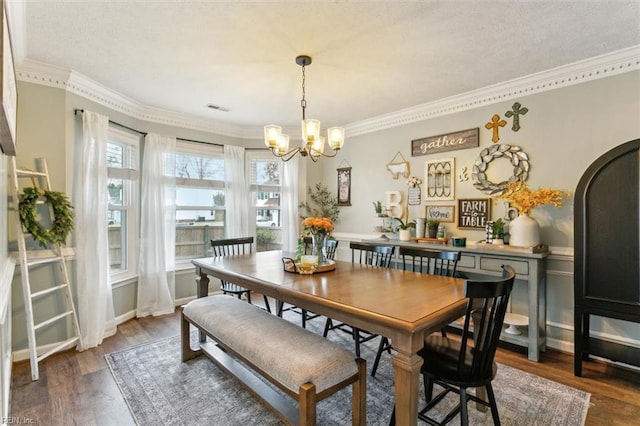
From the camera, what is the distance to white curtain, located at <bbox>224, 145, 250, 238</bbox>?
4832 mm

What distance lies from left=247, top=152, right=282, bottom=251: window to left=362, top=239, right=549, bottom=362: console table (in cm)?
280

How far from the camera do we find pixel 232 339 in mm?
2189

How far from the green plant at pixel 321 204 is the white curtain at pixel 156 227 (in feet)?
6.60

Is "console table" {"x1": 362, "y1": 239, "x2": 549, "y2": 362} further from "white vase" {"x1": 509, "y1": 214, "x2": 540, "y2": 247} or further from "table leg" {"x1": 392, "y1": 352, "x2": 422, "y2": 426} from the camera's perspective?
"table leg" {"x1": 392, "y1": 352, "x2": 422, "y2": 426}

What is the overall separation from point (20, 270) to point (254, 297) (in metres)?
2.77

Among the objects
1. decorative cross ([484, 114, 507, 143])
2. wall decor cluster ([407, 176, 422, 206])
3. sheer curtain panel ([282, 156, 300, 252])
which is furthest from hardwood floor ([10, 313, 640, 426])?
sheer curtain panel ([282, 156, 300, 252])

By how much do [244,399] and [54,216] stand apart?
2.37m

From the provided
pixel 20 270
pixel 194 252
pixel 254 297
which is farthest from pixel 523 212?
pixel 20 270

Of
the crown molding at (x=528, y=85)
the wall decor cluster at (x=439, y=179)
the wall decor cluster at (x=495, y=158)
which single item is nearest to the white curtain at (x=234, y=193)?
the crown molding at (x=528, y=85)

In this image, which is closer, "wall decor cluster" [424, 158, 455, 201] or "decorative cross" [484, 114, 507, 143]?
"decorative cross" [484, 114, 507, 143]

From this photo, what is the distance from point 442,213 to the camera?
3945mm

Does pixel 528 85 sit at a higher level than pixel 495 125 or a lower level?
higher

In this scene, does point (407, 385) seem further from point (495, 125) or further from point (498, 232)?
point (495, 125)

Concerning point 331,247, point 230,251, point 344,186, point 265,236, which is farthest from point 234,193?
point 331,247
